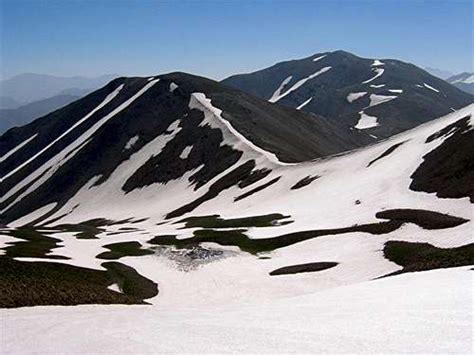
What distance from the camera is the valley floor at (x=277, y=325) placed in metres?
17.2

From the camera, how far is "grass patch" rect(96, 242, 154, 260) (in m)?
57.3

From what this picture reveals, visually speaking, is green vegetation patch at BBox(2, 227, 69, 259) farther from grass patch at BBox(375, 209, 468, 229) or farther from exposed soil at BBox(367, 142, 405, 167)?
exposed soil at BBox(367, 142, 405, 167)

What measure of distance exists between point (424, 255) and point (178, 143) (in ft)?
382

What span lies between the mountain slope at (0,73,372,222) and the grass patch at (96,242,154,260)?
4236 centimetres

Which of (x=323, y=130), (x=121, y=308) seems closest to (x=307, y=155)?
(x=323, y=130)

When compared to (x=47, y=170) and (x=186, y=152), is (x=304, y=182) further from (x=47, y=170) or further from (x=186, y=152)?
(x=47, y=170)

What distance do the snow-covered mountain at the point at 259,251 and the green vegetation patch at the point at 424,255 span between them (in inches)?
7.5

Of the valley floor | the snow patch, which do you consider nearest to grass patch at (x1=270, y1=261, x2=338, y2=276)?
the valley floor

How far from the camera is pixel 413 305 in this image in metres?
21.2

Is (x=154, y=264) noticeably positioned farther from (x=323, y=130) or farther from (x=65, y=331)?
(x=323, y=130)

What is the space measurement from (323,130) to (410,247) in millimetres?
156597

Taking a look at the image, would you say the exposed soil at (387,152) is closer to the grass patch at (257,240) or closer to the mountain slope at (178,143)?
the mountain slope at (178,143)

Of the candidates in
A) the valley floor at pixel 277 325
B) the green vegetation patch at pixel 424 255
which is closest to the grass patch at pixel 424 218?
the green vegetation patch at pixel 424 255

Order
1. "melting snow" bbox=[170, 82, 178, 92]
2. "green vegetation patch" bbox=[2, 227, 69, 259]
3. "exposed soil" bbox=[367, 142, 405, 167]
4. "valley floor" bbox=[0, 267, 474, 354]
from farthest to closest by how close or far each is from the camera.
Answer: "melting snow" bbox=[170, 82, 178, 92]
"exposed soil" bbox=[367, 142, 405, 167]
"green vegetation patch" bbox=[2, 227, 69, 259]
"valley floor" bbox=[0, 267, 474, 354]
